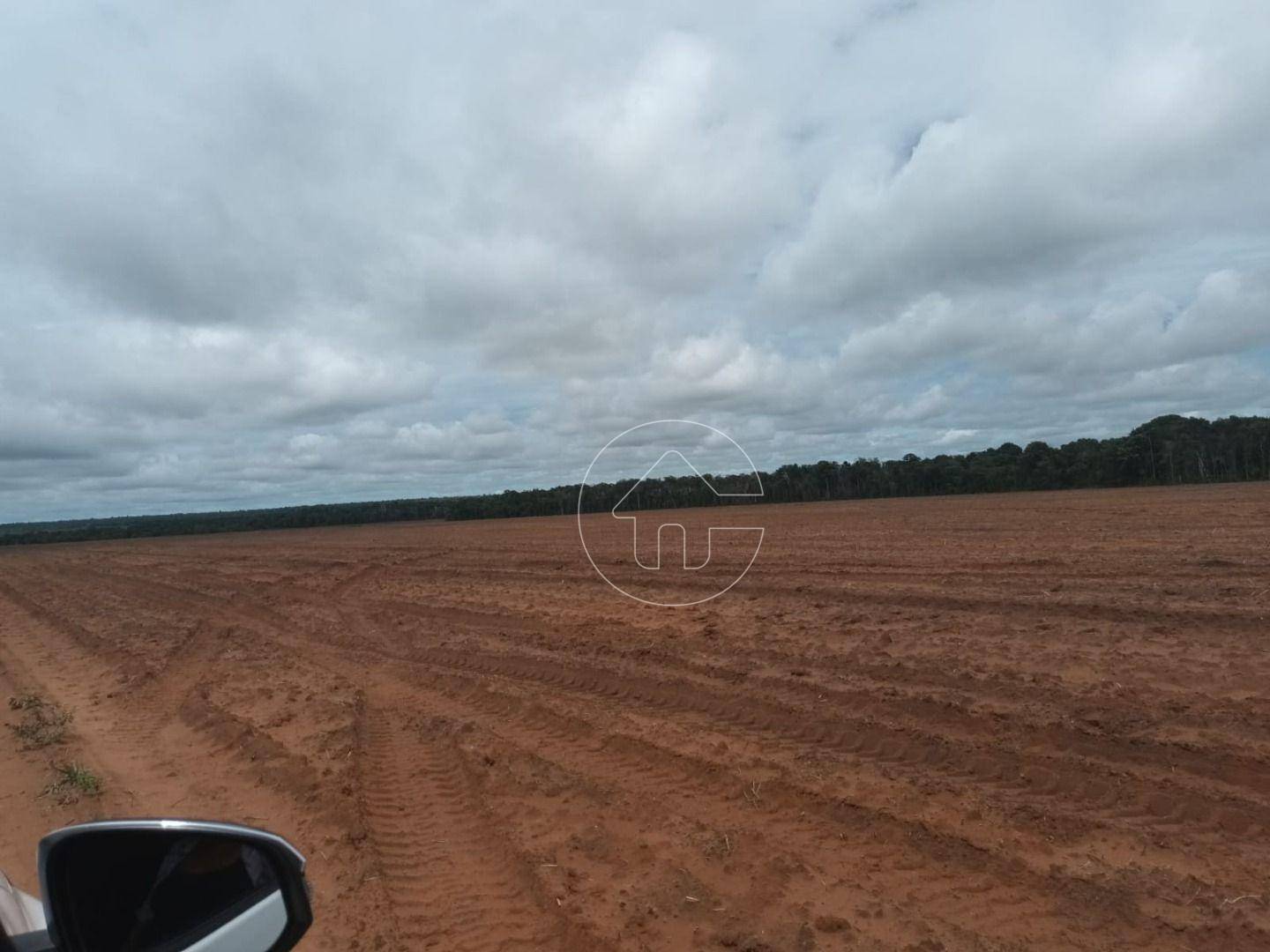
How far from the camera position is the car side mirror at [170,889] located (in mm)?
1625

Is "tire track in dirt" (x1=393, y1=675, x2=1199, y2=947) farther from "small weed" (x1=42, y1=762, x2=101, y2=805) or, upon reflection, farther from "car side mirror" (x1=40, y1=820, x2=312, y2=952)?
"small weed" (x1=42, y1=762, x2=101, y2=805)

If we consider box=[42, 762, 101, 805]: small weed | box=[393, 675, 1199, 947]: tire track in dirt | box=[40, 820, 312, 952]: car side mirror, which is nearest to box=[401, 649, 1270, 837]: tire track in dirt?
box=[393, 675, 1199, 947]: tire track in dirt

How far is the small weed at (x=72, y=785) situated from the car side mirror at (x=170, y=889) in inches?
206

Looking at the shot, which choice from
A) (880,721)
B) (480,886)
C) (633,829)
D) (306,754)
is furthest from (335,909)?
(880,721)

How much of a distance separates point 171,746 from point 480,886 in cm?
450

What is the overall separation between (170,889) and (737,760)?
4708 millimetres

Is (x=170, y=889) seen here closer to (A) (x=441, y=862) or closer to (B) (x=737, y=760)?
(A) (x=441, y=862)

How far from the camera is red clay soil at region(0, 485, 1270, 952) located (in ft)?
12.6

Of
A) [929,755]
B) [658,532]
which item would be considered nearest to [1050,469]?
[658,532]

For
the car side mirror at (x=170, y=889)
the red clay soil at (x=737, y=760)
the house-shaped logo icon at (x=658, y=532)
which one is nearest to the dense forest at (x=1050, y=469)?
the house-shaped logo icon at (x=658, y=532)

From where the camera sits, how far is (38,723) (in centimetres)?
780

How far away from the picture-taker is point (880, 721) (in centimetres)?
638

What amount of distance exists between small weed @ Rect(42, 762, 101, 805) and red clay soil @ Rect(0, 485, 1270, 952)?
5.1 inches

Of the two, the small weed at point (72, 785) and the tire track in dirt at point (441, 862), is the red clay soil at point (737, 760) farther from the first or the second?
the small weed at point (72, 785)
